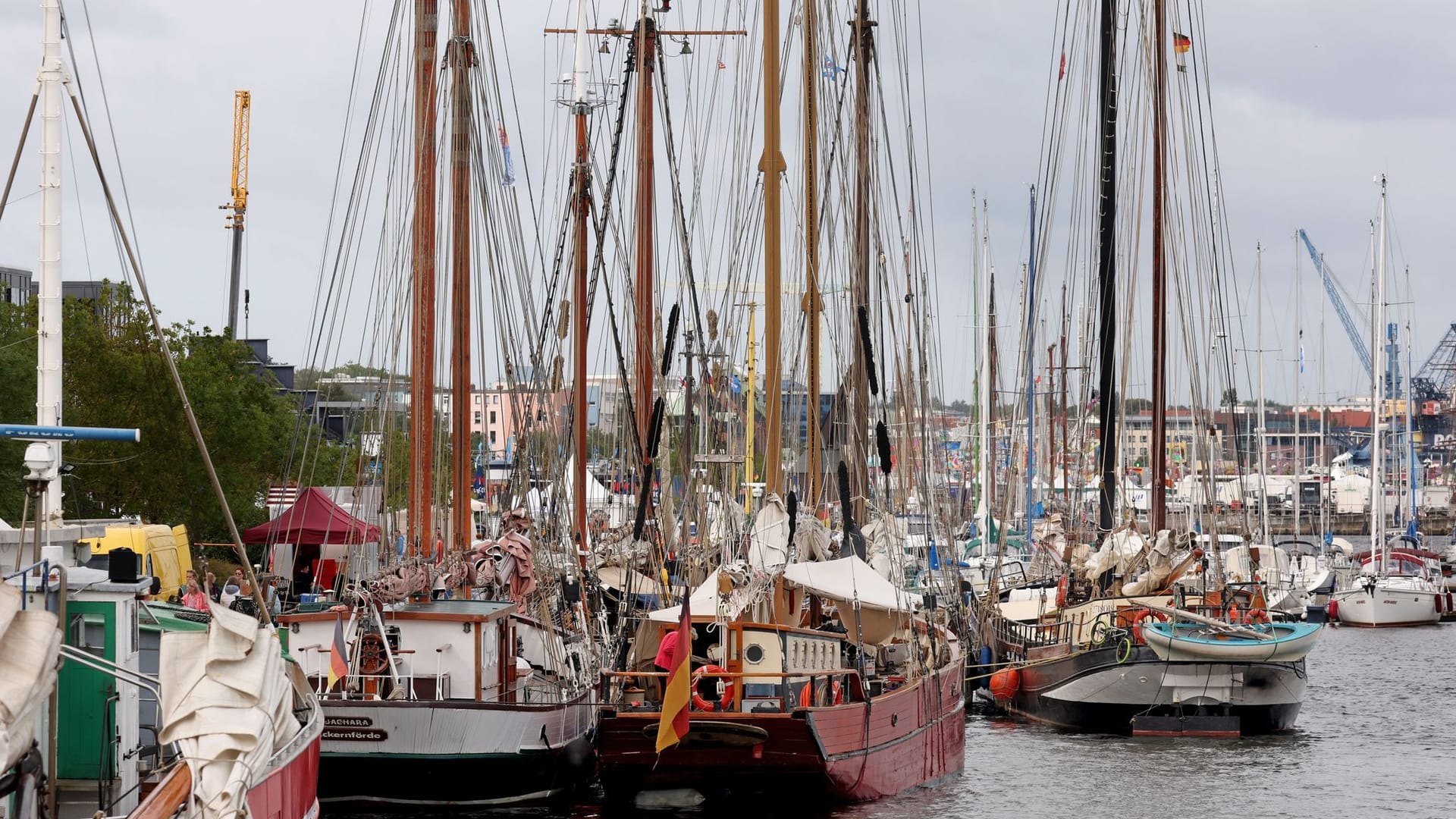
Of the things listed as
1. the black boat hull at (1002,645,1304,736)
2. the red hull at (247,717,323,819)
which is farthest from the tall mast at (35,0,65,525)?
the black boat hull at (1002,645,1304,736)

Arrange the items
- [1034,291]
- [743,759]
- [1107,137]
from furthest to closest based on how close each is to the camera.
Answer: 1. [1034,291]
2. [1107,137]
3. [743,759]

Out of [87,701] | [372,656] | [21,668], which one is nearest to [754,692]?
[372,656]

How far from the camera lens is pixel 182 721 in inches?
601

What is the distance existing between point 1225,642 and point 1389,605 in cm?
4879

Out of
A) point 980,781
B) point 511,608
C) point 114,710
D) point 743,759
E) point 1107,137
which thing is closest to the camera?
point 114,710

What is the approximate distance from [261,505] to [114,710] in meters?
52.6

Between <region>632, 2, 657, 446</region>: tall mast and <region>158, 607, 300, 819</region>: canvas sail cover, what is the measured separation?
3143cm

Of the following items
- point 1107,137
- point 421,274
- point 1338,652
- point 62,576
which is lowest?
point 1338,652

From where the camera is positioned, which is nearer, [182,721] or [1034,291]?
[182,721]

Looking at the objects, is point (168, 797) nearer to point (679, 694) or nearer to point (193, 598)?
point (679, 694)

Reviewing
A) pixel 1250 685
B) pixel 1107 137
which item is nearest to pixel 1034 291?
pixel 1107 137

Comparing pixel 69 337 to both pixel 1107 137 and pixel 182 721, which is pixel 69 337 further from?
pixel 182 721

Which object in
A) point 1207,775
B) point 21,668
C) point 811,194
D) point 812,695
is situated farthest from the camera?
point 1207,775

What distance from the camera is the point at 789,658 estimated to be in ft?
92.2
